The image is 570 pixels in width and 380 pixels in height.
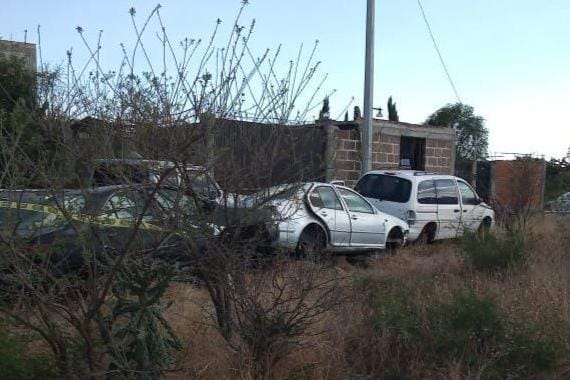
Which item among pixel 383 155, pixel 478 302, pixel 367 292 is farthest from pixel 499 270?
pixel 383 155

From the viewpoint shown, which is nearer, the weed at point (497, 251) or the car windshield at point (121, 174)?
the car windshield at point (121, 174)

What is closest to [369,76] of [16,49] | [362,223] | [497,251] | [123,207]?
[362,223]

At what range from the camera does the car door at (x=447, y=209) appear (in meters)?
12.9

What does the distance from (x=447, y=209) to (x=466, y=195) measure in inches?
44.3

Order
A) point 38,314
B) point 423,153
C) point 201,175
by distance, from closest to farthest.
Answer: point 38,314 → point 201,175 → point 423,153

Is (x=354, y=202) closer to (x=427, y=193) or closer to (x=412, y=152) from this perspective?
(x=427, y=193)

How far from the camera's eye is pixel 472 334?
5.04 m

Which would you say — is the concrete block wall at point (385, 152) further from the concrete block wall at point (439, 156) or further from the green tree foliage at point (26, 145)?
the green tree foliage at point (26, 145)

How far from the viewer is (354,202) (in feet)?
36.2

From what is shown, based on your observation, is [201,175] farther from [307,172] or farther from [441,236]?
[441,236]

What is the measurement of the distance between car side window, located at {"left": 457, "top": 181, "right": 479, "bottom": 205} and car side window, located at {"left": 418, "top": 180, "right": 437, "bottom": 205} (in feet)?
4.04

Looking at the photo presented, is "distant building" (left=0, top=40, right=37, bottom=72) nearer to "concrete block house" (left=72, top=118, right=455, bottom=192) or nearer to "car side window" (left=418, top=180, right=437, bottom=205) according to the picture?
"car side window" (left=418, top=180, right=437, bottom=205)

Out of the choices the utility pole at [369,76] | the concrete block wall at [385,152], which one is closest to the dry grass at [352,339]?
the utility pole at [369,76]

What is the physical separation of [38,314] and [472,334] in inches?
117
